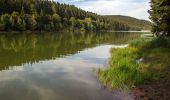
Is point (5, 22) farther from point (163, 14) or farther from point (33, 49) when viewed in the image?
point (163, 14)

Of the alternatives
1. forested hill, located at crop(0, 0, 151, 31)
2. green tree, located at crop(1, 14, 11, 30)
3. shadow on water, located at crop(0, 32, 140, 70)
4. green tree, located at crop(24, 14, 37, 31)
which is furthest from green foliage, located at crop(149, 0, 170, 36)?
green tree, located at crop(24, 14, 37, 31)

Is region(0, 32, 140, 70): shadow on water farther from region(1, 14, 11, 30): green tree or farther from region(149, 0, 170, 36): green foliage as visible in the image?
region(1, 14, 11, 30): green tree

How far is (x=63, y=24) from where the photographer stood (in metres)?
151

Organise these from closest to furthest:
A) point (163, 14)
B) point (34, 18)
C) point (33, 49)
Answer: point (163, 14) < point (33, 49) < point (34, 18)

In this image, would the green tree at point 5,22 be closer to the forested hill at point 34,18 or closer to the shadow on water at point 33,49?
the forested hill at point 34,18

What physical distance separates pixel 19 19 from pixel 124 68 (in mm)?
93325

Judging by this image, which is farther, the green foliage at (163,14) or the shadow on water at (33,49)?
the green foliage at (163,14)

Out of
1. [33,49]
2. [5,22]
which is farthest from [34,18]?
[33,49]

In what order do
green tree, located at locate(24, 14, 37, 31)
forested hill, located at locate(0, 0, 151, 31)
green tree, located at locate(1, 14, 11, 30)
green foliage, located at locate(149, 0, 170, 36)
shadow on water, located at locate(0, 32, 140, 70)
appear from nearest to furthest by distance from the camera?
1. shadow on water, located at locate(0, 32, 140, 70)
2. green foliage, located at locate(149, 0, 170, 36)
3. green tree, located at locate(1, 14, 11, 30)
4. forested hill, located at locate(0, 0, 151, 31)
5. green tree, located at locate(24, 14, 37, 31)

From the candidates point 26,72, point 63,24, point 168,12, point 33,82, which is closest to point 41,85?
point 33,82

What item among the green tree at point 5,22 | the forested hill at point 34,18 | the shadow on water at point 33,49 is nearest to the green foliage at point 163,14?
the shadow on water at point 33,49

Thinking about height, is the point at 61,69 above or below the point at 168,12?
below

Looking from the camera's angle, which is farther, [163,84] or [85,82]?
[85,82]

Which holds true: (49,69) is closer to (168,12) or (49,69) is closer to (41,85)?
(41,85)
